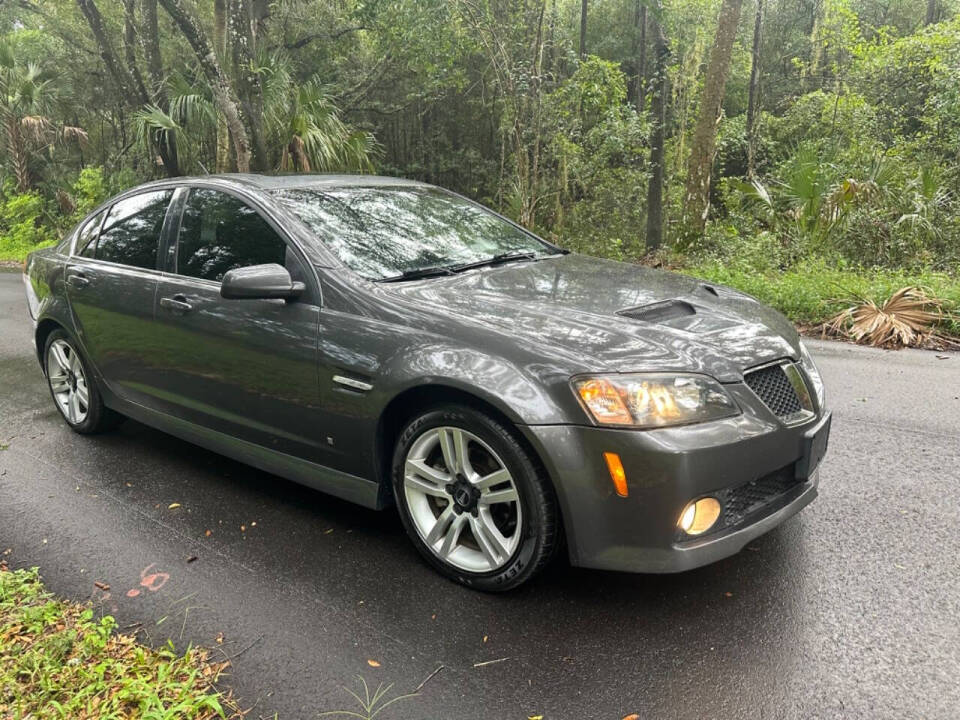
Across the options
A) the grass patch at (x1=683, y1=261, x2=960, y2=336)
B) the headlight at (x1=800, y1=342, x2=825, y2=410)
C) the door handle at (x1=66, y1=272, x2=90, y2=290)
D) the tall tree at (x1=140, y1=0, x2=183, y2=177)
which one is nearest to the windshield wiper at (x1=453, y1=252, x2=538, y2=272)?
the headlight at (x1=800, y1=342, x2=825, y2=410)

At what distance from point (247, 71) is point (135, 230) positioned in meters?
8.48

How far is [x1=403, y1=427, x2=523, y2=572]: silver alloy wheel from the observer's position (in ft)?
9.29

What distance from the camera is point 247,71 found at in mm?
11781

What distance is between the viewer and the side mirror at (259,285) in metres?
3.17

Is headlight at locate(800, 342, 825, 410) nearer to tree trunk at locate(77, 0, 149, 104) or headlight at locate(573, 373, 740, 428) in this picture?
headlight at locate(573, 373, 740, 428)

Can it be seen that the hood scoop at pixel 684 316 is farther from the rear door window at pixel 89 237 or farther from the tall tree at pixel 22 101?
the tall tree at pixel 22 101

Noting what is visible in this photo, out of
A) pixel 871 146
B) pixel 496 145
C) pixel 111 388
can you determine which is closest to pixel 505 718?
pixel 111 388

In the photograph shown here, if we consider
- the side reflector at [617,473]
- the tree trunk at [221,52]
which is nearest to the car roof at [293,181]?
the side reflector at [617,473]

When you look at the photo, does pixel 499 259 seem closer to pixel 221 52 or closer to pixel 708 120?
pixel 708 120

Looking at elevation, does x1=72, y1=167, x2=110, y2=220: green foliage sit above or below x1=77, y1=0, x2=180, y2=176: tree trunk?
below

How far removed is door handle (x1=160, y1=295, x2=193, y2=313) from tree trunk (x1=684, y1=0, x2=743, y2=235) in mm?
8700

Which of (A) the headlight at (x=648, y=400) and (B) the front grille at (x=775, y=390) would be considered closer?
(A) the headlight at (x=648, y=400)

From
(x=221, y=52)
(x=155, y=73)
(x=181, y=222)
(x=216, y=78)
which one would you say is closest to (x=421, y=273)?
(x=181, y=222)

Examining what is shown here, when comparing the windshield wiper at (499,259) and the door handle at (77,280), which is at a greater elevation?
the windshield wiper at (499,259)
